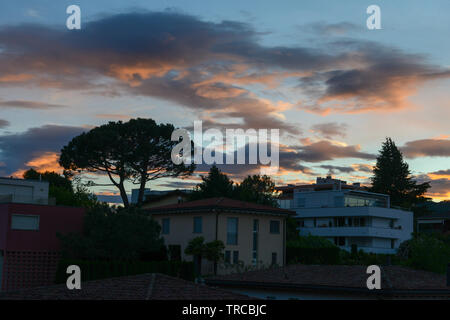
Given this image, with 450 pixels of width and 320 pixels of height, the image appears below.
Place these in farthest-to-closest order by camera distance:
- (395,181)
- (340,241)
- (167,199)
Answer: (395,181)
(340,241)
(167,199)

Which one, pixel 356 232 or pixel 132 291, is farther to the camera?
pixel 356 232

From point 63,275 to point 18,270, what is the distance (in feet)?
17.8

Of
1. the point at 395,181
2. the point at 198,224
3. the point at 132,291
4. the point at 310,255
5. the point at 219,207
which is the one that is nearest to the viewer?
the point at 132,291

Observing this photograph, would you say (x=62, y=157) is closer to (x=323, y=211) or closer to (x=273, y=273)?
(x=323, y=211)

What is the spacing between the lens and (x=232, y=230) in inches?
2131

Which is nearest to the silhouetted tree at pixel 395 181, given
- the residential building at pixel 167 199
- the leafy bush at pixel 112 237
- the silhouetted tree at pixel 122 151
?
the residential building at pixel 167 199

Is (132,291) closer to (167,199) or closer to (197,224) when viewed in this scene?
(197,224)

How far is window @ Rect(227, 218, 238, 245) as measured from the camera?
53.8 metres

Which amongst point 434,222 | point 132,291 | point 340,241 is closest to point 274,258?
point 132,291

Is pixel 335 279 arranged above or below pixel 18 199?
below

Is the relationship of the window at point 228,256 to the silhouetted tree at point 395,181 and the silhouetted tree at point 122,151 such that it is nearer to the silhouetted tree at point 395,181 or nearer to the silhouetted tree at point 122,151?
the silhouetted tree at point 122,151

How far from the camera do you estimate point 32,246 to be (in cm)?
4625

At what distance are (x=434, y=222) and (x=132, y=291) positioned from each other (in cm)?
9722

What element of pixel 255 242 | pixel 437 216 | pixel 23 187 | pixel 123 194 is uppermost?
pixel 123 194
